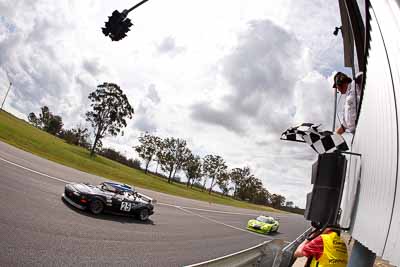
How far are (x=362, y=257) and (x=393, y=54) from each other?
181 cm

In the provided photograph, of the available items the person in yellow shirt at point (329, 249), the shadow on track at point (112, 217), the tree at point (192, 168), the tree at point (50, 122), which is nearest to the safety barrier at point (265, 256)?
the person in yellow shirt at point (329, 249)

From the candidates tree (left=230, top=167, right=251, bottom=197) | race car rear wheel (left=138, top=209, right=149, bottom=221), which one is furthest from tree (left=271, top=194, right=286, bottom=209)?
race car rear wheel (left=138, top=209, right=149, bottom=221)

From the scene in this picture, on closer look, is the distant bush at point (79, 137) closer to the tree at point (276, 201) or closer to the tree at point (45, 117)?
the tree at point (45, 117)

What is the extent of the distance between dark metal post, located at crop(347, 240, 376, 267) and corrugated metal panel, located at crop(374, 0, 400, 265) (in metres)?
0.74

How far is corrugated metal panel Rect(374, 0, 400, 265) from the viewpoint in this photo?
2.08 meters

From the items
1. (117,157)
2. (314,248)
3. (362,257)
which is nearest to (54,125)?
(117,157)

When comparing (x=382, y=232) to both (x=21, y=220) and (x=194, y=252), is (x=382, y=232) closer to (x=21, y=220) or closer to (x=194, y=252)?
(x=21, y=220)

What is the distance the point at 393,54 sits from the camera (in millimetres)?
2451

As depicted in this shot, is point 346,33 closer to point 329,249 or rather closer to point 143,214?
point 329,249

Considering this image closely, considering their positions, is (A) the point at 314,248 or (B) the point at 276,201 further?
(B) the point at 276,201

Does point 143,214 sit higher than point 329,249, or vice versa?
point 329,249

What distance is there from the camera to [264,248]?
6609 mm

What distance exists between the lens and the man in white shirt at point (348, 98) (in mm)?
3989

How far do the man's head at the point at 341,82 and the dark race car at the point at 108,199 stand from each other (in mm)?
9286
